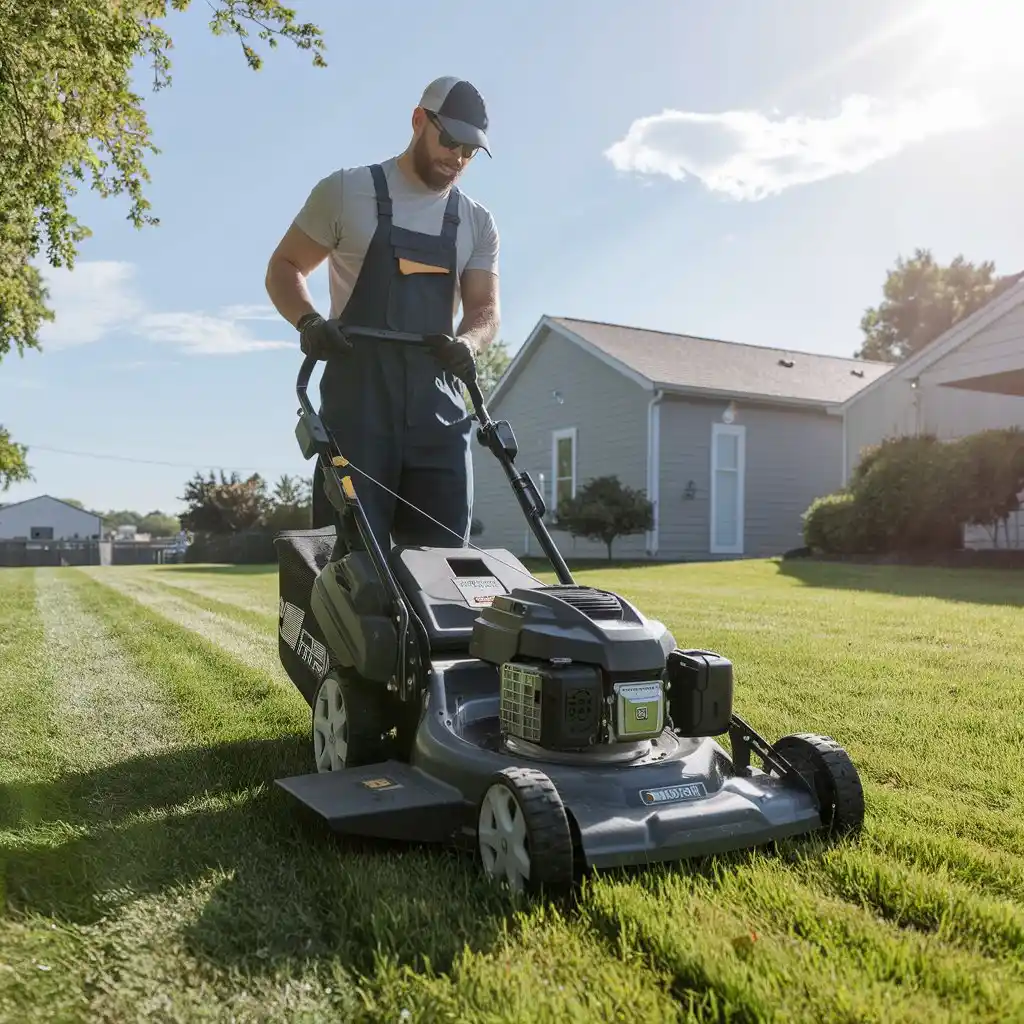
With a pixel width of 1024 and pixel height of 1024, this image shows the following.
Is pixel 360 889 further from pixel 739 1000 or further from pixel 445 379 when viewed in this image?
pixel 445 379

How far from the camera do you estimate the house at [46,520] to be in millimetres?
70500

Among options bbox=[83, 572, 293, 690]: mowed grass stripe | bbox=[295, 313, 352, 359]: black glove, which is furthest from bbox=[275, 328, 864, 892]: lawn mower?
bbox=[83, 572, 293, 690]: mowed grass stripe

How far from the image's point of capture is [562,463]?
74.1 feet

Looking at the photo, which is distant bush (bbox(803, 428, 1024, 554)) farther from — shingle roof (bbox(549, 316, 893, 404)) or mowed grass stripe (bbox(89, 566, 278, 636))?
mowed grass stripe (bbox(89, 566, 278, 636))

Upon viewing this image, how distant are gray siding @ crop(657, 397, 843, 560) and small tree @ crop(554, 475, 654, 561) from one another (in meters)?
0.91

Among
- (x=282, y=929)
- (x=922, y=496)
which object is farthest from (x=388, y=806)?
(x=922, y=496)

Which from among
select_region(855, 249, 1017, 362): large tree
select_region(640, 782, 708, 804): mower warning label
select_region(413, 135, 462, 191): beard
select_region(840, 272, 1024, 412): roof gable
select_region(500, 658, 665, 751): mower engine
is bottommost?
select_region(640, 782, 708, 804): mower warning label

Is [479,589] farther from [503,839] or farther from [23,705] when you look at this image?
[23,705]

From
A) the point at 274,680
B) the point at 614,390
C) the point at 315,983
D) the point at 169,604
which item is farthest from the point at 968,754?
the point at 614,390

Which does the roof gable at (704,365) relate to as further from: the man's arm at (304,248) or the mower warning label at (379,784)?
the mower warning label at (379,784)

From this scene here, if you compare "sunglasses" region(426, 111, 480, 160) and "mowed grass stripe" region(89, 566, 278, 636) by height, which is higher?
"sunglasses" region(426, 111, 480, 160)

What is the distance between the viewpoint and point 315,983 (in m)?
1.94

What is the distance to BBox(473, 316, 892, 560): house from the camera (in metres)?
19.7

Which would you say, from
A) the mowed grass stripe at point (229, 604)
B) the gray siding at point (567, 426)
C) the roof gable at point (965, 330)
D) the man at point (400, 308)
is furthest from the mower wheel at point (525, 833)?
the gray siding at point (567, 426)
